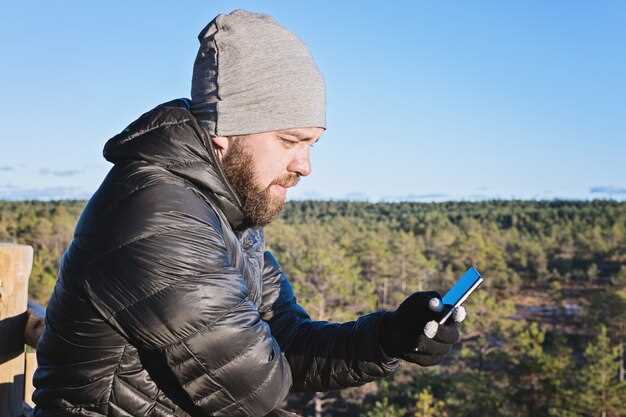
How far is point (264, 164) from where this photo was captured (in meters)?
1.18

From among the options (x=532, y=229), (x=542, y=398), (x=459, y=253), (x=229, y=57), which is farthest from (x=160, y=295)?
(x=532, y=229)

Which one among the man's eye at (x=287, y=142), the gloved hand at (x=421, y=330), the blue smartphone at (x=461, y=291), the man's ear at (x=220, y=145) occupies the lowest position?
the gloved hand at (x=421, y=330)

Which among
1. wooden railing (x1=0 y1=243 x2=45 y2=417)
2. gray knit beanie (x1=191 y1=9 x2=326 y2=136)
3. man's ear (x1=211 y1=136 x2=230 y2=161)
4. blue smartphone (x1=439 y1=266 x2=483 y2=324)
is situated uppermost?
gray knit beanie (x1=191 y1=9 x2=326 y2=136)

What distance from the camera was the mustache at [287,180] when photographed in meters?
1.21

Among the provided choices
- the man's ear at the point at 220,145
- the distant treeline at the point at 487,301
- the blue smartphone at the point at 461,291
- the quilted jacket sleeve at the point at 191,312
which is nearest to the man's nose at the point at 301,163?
the man's ear at the point at 220,145

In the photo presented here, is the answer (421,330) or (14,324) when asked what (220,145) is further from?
(14,324)

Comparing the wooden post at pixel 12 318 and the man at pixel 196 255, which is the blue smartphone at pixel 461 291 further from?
the wooden post at pixel 12 318

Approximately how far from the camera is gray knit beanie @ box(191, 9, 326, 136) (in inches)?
43.9

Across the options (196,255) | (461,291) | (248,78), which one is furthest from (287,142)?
(461,291)

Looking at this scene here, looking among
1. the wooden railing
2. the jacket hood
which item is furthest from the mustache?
the wooden railing

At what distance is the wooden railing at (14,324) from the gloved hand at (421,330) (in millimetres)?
930

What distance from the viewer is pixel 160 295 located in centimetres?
92

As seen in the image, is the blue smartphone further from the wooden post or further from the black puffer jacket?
the wooden post

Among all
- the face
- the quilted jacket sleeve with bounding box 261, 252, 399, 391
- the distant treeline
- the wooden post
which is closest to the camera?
the face
